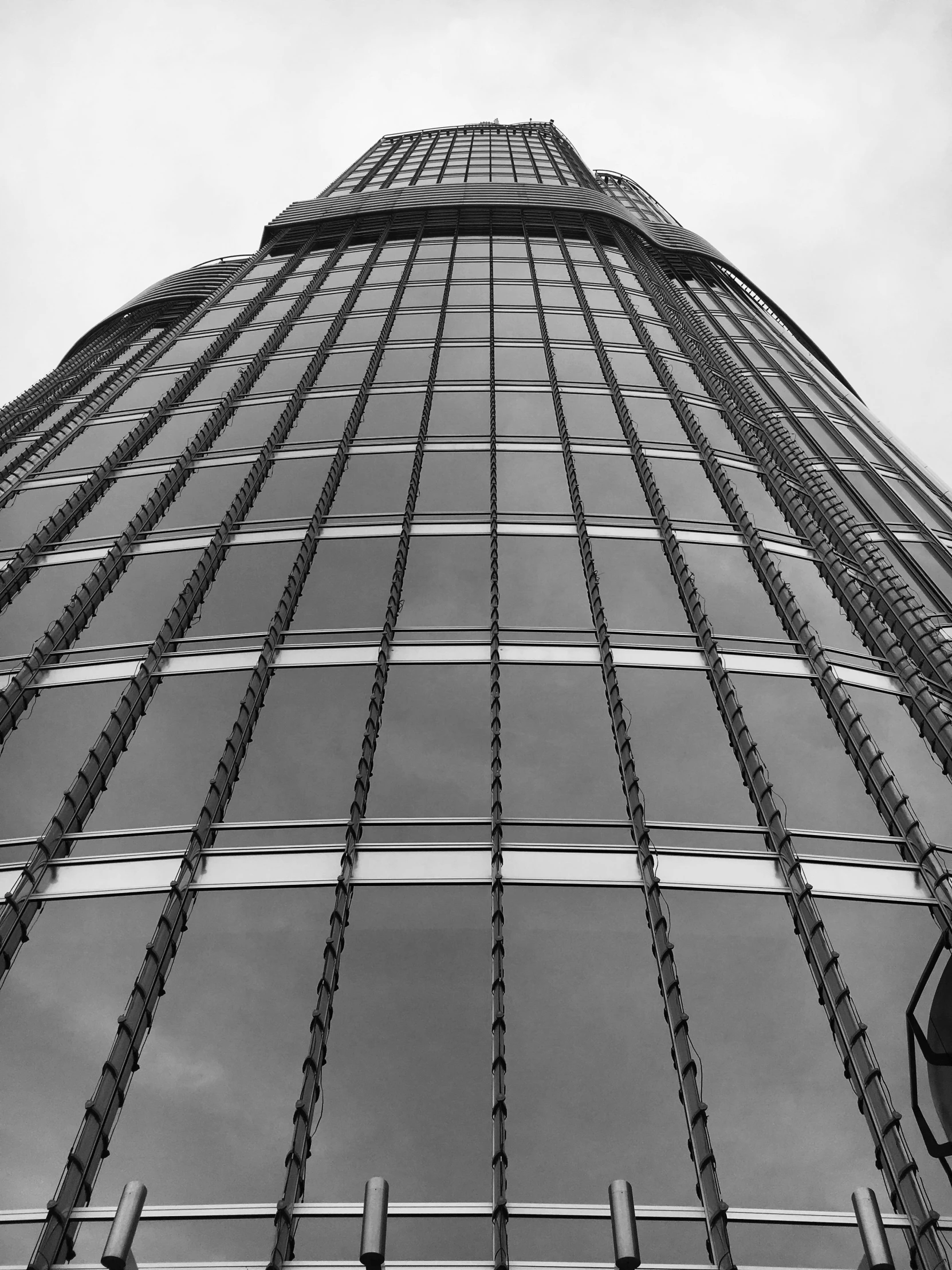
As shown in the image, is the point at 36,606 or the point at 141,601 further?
the point at 36,606

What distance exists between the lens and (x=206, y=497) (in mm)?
24703

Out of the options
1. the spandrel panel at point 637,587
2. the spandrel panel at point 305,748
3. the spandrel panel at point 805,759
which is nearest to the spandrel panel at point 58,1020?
the spandrel panel at point 305,748

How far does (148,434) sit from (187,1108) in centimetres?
2162

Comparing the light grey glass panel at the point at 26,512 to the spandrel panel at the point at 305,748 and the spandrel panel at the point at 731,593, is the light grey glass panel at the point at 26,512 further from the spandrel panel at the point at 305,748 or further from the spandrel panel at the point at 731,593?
the spandrel panel at the point at 731,593

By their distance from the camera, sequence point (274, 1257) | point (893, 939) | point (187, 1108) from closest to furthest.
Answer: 1. point (274, 1257)
2. point (187, 1108)
3. point (893, 939)

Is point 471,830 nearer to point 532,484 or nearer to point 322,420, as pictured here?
point 532,484

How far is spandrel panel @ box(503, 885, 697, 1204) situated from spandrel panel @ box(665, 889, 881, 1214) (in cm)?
46

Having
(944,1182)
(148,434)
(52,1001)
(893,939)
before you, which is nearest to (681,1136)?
(944,1182)

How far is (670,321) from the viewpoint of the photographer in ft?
118

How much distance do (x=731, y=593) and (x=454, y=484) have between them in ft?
23.6

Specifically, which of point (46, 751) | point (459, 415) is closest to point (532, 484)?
point (459, 415)

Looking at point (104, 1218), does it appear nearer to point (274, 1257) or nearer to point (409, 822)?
point (274, 1257)

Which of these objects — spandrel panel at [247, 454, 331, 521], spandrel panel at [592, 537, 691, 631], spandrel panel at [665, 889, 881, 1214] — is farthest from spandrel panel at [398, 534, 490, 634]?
spandrel panel at [665, 889, 881, 1214]

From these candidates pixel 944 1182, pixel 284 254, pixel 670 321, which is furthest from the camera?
pixel 284 254
